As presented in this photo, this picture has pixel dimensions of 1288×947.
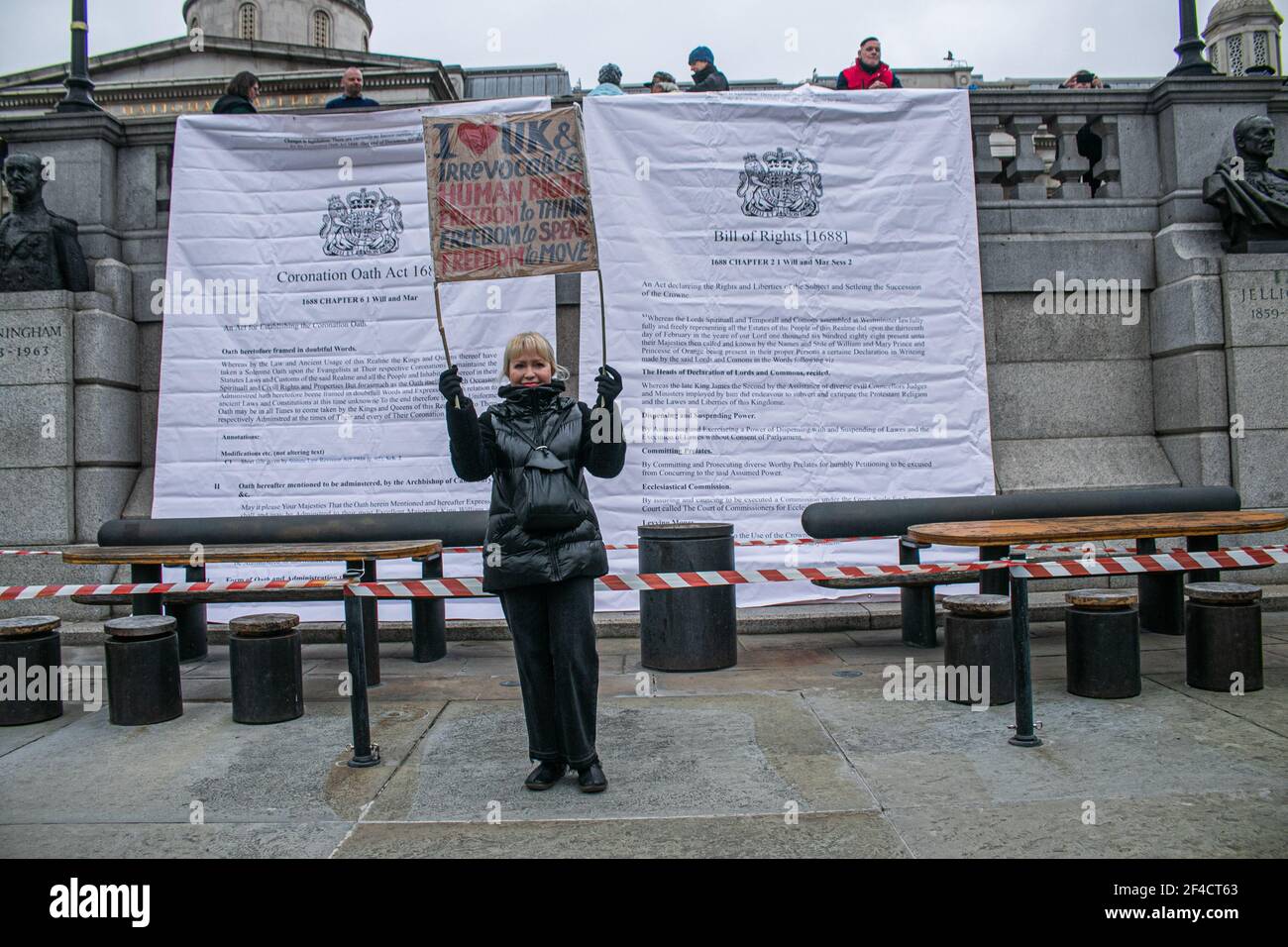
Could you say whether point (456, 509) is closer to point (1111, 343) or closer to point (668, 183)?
point (668, 183)

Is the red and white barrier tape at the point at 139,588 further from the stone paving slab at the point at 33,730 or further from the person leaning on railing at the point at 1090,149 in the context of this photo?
the person leaning on railing at the point at 1090,149

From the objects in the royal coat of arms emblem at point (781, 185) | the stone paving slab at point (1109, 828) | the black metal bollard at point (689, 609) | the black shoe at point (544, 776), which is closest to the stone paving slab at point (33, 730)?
the black shoe at point (544, 776)

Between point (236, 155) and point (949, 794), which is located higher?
point (236, 155)

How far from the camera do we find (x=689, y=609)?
686 cm

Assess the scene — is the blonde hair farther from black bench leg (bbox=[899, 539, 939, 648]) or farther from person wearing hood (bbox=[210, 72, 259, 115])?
person wearing hood (bbox=[210, 72, 259, 115])

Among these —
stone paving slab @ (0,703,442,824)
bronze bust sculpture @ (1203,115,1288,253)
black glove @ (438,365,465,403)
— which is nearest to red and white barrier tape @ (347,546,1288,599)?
→ stone paving slab @ (0,703,442,824)

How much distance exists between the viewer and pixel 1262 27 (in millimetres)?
52500

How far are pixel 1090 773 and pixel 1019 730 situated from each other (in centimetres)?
51

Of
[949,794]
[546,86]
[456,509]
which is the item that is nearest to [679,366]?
[456,509]

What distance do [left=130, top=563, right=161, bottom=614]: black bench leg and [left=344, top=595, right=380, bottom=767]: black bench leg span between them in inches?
117

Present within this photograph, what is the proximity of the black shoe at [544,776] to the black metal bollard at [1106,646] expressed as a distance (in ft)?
11.1

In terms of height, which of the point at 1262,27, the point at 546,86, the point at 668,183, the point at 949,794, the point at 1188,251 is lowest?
the point at 949,794

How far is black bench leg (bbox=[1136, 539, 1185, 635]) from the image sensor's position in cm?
764

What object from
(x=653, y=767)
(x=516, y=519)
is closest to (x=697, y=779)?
(x=653, y=767)
